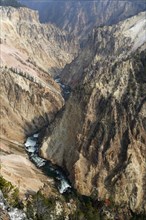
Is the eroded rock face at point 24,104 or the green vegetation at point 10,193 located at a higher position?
the green vegetation at point 10,193

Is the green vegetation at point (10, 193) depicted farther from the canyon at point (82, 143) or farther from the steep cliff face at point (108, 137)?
the steep cliff face at point (108, 137)

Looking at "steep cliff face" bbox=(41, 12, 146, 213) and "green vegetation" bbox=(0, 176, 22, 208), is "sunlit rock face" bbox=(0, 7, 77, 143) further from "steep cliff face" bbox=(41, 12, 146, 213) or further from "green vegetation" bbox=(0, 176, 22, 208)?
"green vegetation" bbox=(0, 176, 22, 208)

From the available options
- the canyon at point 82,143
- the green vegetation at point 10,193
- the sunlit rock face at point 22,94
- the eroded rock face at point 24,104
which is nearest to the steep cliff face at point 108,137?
the canyon at point 82,143

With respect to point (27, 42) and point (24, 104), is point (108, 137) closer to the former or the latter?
point (24, 104)

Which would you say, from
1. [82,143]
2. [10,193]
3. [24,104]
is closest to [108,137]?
[82,143]

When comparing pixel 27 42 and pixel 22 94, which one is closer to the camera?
pixel 22 94

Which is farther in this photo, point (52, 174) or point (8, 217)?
point (52, 174)

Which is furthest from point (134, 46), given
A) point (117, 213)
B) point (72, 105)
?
point (117, 213)

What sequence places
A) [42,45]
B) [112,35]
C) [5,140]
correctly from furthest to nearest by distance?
1. [42,45]
2. [112,35]
3. [5,140]

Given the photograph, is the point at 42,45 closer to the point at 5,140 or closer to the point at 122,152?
the point at 5,140
